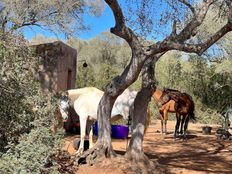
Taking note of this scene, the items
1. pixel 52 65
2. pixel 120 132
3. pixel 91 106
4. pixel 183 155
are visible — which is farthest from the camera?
pixel 52 65

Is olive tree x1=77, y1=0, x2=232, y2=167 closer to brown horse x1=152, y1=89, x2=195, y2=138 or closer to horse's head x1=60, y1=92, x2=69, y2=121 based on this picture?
horse's head x1=60, y1=92, x2=69, y2=121

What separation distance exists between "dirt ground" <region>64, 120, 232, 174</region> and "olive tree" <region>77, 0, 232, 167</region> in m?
0.58

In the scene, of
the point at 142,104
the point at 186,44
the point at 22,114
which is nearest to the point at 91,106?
the point at 142,104

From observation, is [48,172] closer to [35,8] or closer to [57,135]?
[57,135]

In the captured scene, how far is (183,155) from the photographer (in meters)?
10.8

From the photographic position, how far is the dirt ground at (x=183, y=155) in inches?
338

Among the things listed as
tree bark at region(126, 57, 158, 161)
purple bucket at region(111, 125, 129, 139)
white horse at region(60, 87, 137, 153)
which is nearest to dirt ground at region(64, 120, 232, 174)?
purple bucket at region(111, 125, 129, 139)

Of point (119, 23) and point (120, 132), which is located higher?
point (119, 23)

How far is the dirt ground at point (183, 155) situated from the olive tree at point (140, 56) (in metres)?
0.58

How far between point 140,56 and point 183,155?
4.07 m

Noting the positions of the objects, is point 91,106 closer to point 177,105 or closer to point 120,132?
point 120,132

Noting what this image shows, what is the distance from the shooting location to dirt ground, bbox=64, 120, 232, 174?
8.58 meters

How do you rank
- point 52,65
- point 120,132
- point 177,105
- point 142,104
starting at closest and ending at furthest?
1. point 142,104
2. point 120,132
3. point 52,65
4. point 177,105

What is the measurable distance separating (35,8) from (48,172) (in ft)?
25.6
